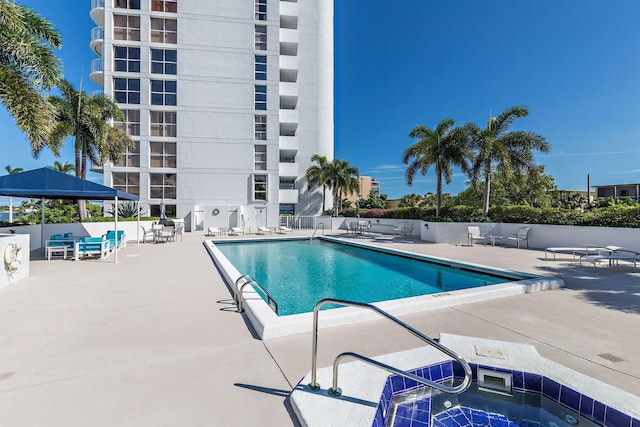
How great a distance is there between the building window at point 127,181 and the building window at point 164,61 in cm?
902

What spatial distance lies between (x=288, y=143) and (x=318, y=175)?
14.1ft

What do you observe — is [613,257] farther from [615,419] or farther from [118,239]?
[118,239]

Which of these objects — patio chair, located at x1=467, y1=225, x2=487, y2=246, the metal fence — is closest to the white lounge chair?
the metal fence

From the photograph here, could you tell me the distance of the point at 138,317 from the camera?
4.67 meters

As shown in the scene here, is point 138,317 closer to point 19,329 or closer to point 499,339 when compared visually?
point 19,329

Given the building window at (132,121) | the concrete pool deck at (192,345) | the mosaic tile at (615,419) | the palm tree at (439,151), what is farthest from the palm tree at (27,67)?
the building window at (132,121)

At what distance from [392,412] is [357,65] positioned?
46.3 m

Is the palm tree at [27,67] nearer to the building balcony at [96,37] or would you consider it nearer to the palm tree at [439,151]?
the palm tree at [439,151]

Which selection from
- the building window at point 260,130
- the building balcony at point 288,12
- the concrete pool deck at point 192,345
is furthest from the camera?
the building balcony at point 288,12

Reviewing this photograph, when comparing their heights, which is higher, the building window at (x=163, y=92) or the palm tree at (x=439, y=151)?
the building window at (x=163, y=92)

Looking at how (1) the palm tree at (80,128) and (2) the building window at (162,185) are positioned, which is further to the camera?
(2) the building window at (162,185)

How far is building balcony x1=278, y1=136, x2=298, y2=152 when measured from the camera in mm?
30464

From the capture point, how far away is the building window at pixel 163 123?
26562 millimetres

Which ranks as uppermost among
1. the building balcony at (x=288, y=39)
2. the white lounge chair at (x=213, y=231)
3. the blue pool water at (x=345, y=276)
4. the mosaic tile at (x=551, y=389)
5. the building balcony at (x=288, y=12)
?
the building balcony at (x=288, y=12)
